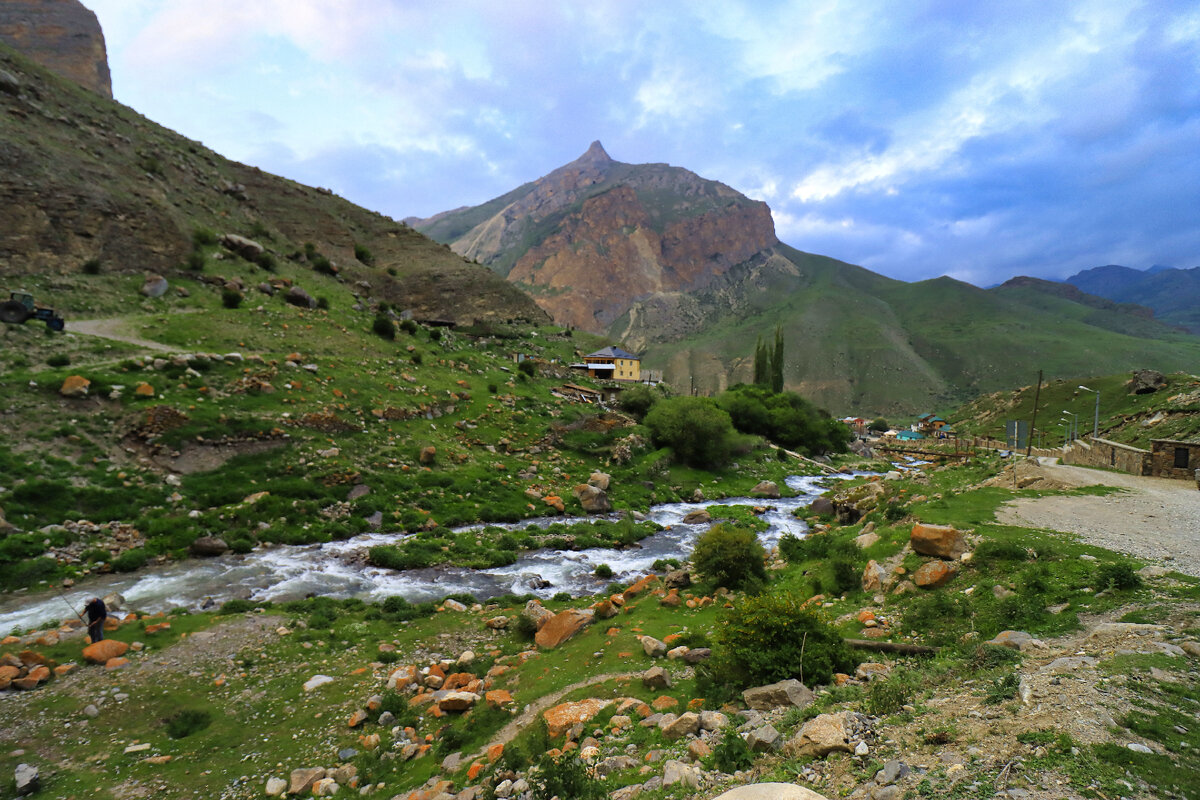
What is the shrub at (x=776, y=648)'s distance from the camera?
8.84 m

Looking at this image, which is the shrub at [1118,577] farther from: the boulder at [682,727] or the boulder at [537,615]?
the boulder at [537,615]

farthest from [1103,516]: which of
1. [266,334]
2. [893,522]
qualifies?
[266,334]

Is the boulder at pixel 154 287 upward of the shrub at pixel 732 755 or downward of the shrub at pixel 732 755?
upward

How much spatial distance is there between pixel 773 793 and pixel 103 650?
51.6 ft

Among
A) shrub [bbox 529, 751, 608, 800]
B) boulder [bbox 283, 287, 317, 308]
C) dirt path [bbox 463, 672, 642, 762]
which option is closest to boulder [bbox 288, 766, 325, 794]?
dirt path [bbox 463, 672, 642, 762]

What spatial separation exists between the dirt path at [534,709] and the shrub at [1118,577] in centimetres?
992

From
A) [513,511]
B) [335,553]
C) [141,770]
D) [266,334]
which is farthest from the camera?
[266,334]

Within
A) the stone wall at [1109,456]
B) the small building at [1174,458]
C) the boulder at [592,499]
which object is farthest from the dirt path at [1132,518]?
the boulder at [592,499]

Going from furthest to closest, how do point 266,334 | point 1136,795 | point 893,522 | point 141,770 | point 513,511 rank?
point 266,334 < point 513,511 < point 893,522 < point 141,770 < point 1136,795

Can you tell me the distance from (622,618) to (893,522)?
12288mm

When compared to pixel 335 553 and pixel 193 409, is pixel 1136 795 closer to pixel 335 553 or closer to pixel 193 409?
pixel 335 553

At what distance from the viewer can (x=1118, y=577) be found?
32.9ft

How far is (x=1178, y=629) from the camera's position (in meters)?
7.90

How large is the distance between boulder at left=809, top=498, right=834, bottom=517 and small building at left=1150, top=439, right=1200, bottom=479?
17.7m
